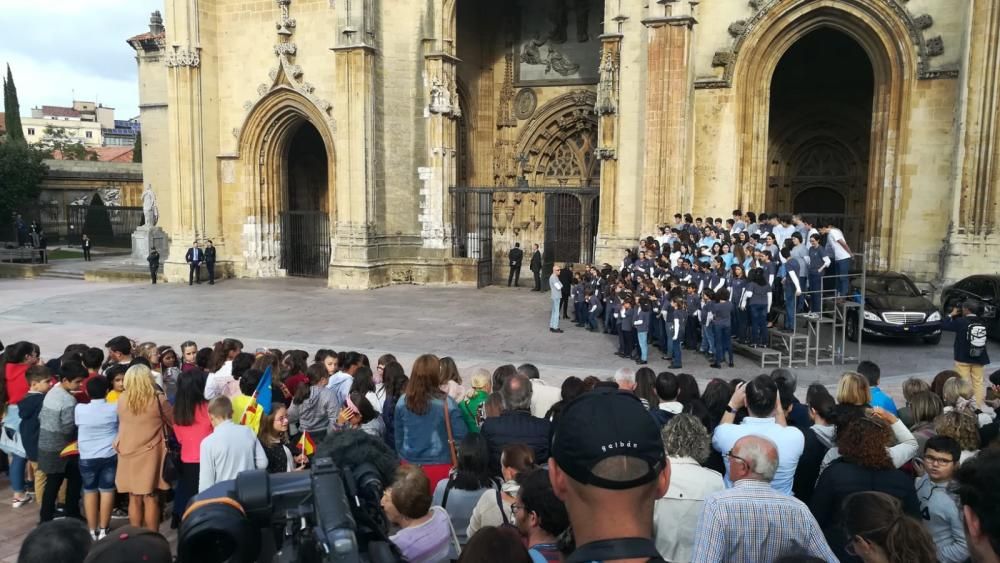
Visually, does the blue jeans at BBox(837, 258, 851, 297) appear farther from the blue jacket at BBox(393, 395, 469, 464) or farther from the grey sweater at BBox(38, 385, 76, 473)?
the grey sweater at BBox(38, 385, 76, 473)

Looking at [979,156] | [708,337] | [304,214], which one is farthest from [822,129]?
[304,214]

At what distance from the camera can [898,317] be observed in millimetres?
13336

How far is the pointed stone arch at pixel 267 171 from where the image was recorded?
23.7 meters

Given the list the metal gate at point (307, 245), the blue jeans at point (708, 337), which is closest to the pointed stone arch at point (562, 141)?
the metal gate at point (307, 245)

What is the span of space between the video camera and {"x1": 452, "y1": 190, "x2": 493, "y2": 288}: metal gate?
2075 cm

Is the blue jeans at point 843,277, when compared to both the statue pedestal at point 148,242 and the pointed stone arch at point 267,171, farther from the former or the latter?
the statue pedestal at point 148,242

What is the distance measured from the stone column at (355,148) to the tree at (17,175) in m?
22.1

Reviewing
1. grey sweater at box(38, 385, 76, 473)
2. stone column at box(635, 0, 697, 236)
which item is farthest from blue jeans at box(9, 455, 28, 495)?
stone column at box(635, 0, 697, 236)

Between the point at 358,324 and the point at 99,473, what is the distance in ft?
32.5

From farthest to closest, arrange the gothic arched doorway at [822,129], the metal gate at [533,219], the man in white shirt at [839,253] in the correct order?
the metal gate at [533,219], the gothic arched doorway at [822,129], the man in white shirt at [839,253]

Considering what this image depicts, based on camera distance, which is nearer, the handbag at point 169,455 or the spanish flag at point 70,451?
the handbag at point 169,455

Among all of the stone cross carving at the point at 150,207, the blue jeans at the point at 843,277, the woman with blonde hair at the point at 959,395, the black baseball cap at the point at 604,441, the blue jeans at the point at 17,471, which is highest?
the stone cross carving at the point at 150,207

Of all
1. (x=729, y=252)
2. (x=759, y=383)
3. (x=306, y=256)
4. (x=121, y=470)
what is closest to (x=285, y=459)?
(x=121, y=470)

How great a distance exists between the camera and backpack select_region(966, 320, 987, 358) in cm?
940
